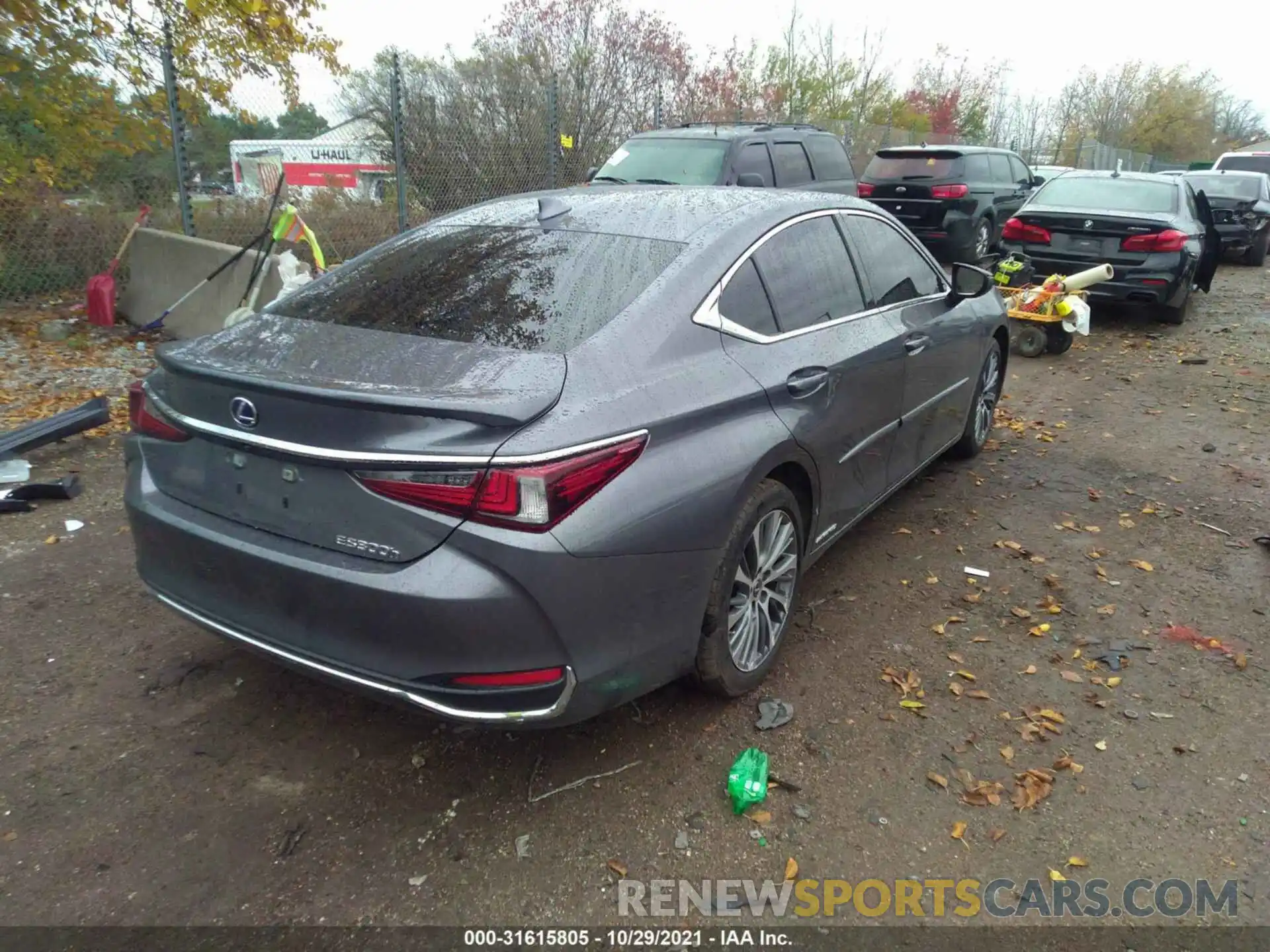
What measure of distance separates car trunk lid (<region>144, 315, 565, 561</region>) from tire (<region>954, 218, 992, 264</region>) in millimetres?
11599

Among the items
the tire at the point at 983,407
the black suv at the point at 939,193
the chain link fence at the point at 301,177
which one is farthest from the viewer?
the black suv at the point at 939,193

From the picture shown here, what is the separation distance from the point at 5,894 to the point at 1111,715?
11.3ft

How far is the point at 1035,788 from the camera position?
9.23 ft

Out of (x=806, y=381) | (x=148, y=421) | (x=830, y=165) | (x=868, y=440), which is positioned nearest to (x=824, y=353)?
(x=806, y=381)

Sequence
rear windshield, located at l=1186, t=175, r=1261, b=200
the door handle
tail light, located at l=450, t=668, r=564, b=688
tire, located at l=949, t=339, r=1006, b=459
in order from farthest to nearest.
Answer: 1. rear windshield, located at l=1186, t=175, r=1261, b=200
2. tire, located at l=949, t=339, r=1006, b=459
3. the door handle
4. tail light, located at l=450, t=668, r=564, b=688

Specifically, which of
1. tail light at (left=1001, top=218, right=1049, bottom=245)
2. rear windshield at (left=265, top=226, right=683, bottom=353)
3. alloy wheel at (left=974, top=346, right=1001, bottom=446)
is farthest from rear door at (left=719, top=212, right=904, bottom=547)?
tail light at (left=1001, top=218, right=1049, bottom=245)

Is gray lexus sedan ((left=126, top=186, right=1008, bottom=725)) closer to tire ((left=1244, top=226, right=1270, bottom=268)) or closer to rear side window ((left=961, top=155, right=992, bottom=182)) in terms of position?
rear side window ((left=961, top=155, right=992, bottom=182))

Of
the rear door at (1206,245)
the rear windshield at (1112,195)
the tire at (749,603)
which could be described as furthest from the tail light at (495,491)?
the rear door at (1206,245)

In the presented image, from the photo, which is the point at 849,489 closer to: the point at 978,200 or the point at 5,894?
the point at 5,894

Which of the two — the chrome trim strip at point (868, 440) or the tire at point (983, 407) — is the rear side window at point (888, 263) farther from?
the tire at point (983, 407)

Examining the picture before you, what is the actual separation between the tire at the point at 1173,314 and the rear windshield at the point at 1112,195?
105 centimetres

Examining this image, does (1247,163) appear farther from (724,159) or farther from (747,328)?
(747,328)

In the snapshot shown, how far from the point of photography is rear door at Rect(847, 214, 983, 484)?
408 cm

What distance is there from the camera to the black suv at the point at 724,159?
8977 mm
